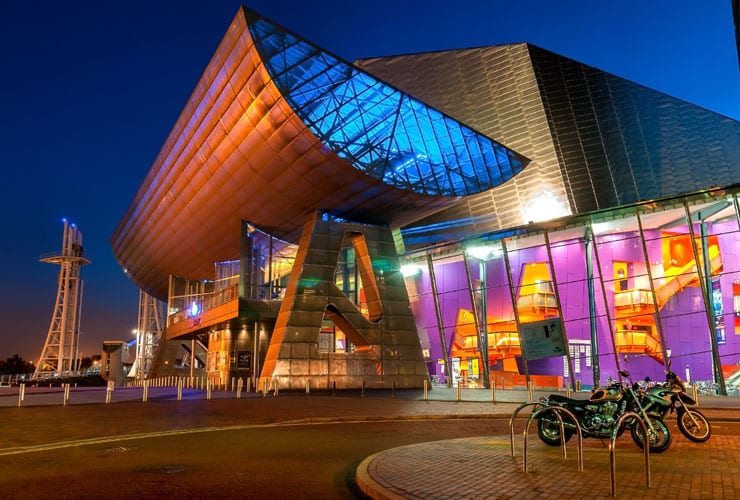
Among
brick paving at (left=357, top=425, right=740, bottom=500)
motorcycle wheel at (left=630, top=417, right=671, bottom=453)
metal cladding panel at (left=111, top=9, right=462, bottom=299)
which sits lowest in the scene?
brick paving at (left=357, top=425, right=740, bottom=500)

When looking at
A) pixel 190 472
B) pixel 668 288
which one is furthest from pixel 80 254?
pixel 190 472

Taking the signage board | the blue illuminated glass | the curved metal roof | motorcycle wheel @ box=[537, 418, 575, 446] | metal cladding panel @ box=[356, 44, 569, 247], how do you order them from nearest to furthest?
motorcycle wheel @ box=[537, 418, 575, 446] → the blue illuminated glass → the curved metal roof → the signage board → metal cladding panel @ box=[356, 44, 569, 247]

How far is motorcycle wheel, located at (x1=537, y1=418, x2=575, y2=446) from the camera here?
10297 mm

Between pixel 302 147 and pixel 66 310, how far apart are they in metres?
65.7

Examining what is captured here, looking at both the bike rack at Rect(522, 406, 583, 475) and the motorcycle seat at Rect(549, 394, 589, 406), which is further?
the motorcycle seat at Rect(549, 394, 589, 406)

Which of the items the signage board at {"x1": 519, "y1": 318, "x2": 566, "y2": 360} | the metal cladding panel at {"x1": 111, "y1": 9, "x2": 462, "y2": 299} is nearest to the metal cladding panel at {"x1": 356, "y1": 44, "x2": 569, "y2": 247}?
the metal cladding panel at {"x1": 111, "y1": 9, "x2": 462, "y2": 299}

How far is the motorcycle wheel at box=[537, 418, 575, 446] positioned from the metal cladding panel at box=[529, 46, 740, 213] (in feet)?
111

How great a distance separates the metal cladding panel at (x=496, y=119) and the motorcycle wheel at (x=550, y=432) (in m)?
32.6

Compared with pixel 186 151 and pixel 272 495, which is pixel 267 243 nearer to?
pixel 186 151

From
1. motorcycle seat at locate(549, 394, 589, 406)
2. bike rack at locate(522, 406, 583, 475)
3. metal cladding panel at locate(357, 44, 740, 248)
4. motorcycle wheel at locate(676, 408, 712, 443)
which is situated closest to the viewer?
bike rack at locate(522, 406, 583, 475)

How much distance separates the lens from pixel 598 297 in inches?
1355

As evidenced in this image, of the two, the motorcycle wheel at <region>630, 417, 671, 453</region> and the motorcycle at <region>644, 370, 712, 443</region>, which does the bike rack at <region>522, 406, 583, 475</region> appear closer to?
the motorcycle wheel at <region>630, 417, 671, 453</region>

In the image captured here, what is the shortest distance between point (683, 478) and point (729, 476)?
618 mm

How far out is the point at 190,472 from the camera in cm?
837
